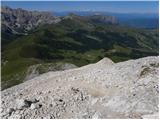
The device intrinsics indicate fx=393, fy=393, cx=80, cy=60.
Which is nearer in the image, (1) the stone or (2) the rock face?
(2) the rock face

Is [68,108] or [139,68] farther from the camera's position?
[139,68]

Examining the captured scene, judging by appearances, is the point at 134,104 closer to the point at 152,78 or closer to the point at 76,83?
the point at 152,78

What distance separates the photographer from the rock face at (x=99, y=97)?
1014 inches

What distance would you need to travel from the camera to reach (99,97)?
29.1m

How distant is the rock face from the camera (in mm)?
25766

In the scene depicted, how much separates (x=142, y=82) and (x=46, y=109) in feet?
24.9

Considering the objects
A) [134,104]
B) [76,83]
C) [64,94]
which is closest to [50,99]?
[64,94]

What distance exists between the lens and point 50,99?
29125 millimetres

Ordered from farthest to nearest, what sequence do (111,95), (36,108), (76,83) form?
(76,83) < (111,95) < (36,108)

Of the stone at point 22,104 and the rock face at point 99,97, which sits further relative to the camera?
the stone at point 22,104

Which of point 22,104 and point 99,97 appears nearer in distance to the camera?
point 22,104

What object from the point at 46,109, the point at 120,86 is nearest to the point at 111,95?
the point at 120,86

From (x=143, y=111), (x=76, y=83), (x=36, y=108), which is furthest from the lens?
(x=76, y=83)

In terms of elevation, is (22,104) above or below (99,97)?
above
